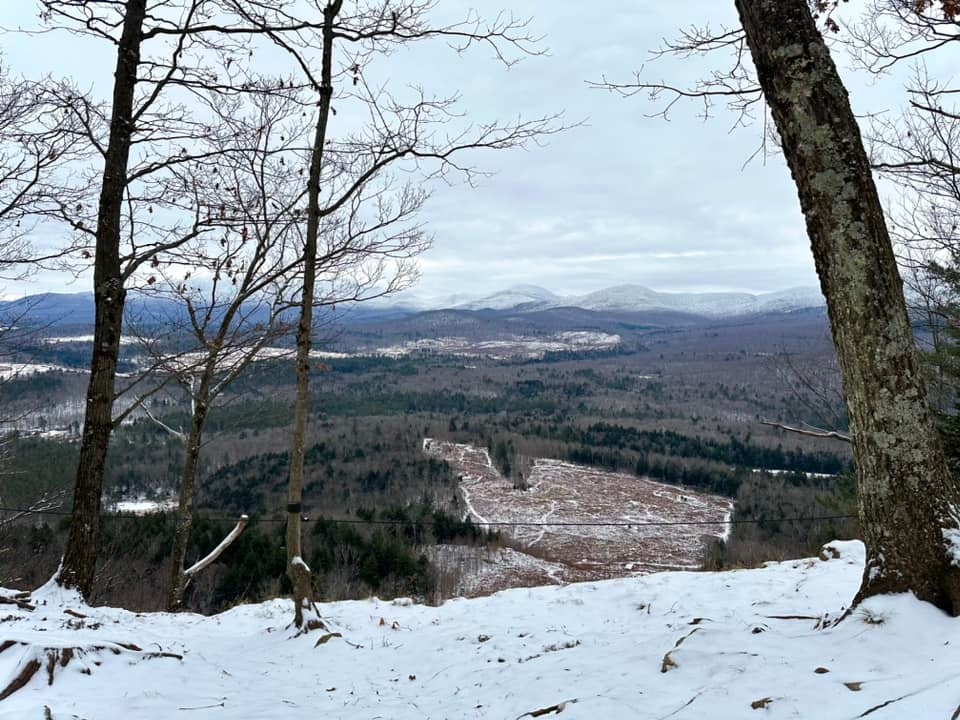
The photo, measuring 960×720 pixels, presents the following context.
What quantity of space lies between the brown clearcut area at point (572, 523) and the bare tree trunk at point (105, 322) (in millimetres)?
21283

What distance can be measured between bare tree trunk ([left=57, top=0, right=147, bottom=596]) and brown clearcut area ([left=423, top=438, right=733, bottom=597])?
21283 millimetres

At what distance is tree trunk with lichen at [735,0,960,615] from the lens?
2.46m

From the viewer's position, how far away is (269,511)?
51.0 m

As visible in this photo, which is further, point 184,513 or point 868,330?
point 184,513

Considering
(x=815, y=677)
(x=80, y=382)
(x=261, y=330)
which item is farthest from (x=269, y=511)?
(x=80, y=382)

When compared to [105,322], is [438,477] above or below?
below

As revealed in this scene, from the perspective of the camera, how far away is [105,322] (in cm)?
498

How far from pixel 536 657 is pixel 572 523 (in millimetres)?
36097

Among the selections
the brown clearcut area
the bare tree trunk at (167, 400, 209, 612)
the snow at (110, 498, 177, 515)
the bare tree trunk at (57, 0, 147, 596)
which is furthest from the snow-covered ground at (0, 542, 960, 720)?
the snow at (110, 498, 177, 515)

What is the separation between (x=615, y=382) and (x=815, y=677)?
483 feet

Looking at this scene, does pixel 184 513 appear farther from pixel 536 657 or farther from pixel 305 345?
pixel 536 657

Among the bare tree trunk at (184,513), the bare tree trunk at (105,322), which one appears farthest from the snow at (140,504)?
the bare tree trunk at (105,322)

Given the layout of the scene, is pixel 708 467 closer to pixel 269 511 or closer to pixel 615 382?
pixel 269 511

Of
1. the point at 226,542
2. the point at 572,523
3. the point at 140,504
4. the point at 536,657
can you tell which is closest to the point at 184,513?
the point at 226,542
